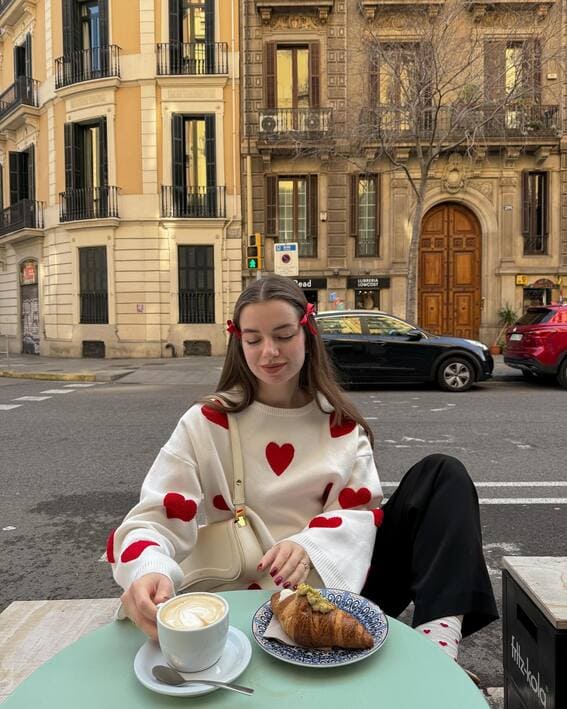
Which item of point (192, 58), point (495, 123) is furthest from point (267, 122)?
point (495, 123)

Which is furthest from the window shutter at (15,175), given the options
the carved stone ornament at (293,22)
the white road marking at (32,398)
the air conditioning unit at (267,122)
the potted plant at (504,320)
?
the potted plant at (504,320)

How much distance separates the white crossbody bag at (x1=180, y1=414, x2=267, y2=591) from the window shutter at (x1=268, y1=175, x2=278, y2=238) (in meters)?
18.5

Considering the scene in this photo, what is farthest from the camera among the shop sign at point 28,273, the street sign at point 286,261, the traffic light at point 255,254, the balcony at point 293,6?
the shop sign at point 28,273

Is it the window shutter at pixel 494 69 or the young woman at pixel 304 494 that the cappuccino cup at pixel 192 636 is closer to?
the young woman at pixel 304 494

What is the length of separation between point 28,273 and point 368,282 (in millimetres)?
13164

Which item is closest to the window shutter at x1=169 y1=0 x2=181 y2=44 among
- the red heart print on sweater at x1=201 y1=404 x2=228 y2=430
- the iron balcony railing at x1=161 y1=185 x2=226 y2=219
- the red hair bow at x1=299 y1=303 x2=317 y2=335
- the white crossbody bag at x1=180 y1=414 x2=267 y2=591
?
the iron balcony railing at x1=161 y1=185 x2=226 y2=219

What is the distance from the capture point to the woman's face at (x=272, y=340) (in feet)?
6.46

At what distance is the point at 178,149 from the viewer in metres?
19.6

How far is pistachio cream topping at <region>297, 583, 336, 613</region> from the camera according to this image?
1.29m

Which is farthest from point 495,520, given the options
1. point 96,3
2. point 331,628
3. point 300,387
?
point 96,3

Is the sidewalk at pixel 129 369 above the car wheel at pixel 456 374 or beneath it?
beneath

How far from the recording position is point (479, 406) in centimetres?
938

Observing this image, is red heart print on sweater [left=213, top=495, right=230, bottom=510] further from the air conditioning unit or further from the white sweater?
the air conditioning unit

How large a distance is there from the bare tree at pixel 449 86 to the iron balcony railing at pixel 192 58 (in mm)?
4744
